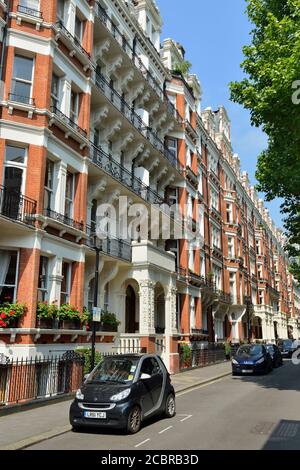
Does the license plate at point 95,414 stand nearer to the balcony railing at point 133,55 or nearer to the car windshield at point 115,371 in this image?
the car windshield at point 115,371

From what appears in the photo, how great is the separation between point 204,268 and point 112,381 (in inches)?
1029

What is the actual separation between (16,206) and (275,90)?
30.8 ft

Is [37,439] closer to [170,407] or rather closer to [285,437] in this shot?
[170,407]

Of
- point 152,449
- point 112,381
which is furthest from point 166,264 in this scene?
point 152,449

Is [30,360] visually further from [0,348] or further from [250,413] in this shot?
[250,413]

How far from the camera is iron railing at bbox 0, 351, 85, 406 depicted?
1257 cm

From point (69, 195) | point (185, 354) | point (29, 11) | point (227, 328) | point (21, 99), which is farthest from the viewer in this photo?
point (227, 328)

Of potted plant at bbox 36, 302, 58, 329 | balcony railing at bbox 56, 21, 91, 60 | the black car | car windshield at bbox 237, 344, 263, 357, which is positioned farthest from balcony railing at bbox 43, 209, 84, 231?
car windshield at bbox 237, 344, 263, 357

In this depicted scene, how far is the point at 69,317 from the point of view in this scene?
15.9 metres

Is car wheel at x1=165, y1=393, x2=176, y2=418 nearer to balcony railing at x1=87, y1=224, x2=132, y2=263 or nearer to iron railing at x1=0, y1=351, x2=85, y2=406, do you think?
iron railing at x1=0, y1=351, x2=85, y2=406

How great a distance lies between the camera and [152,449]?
8.00 m

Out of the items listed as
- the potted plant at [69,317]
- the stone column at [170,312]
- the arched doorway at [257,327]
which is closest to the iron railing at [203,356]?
the stone column at [170,312]

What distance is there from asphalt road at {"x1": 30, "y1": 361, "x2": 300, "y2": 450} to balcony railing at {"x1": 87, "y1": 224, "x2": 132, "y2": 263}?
24.7 ft

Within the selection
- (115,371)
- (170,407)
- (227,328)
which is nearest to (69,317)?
(115,371)
